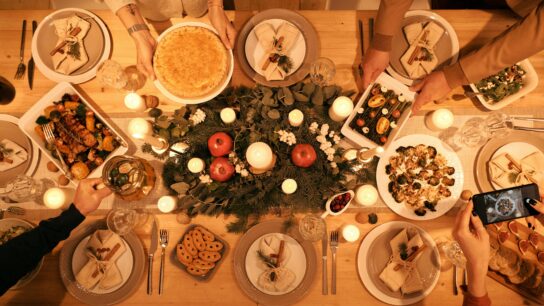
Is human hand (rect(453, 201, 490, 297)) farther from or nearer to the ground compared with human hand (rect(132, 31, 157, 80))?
nearer to the ground

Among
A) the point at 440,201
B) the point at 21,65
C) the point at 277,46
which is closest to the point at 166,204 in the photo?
the point at 277,46

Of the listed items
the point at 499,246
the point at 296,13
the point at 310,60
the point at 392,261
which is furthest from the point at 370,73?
the point at 499,246

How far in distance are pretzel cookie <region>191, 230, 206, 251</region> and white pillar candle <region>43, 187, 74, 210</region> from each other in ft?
1.91

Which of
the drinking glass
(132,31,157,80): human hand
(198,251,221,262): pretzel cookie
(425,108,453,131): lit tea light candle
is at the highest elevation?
(132,31,157,80): human hand

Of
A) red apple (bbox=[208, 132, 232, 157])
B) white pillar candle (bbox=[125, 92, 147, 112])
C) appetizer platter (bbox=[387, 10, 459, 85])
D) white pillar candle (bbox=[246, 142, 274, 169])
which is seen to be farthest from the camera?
appetizer platter (bbox=[387, 10, 459, 85])

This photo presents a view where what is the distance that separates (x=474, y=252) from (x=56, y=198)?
1.70 metres

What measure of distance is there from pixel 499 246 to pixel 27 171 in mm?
2077

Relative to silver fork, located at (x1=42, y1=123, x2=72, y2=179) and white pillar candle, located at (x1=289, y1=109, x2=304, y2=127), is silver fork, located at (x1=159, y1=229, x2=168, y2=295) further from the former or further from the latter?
white pillar candle, located at (x1=289, y1=109, x2=304, y2=127)

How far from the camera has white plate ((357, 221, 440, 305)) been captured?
1.32m

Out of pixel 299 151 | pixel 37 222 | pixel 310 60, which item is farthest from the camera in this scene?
pixel 310 60

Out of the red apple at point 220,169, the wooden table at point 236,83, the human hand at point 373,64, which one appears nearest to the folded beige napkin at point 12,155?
the wooden table at point 236,83

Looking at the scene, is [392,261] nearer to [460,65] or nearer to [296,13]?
[460,65]

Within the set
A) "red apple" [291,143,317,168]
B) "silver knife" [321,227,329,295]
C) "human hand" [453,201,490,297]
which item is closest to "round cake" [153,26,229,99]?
"red apple" [291,143,317,168]

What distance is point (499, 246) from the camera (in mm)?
1364
